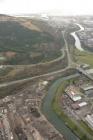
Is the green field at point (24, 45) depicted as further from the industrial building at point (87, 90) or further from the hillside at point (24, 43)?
the industrial building at point (87, 90)

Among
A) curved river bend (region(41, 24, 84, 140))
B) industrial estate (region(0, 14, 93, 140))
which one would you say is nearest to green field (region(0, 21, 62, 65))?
A: industrial estate (region(0, 14, 93, 140))

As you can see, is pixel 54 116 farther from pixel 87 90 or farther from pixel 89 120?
pixel 87 90

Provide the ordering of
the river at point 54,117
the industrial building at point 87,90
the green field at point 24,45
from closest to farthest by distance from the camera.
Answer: the river at point 54,117 < the industrial building at point 87,90 < the green field at point 24,45

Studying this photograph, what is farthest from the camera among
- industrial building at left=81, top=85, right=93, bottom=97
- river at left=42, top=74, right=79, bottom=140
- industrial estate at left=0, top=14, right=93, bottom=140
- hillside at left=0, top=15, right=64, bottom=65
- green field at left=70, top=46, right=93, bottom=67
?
green field at left=70, top=46, right=93, bottom=67

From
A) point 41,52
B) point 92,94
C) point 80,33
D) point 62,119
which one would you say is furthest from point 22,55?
point 80,33

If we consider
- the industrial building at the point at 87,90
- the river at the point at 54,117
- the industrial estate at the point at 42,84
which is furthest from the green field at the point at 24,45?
the industrial building at the point at 87,90

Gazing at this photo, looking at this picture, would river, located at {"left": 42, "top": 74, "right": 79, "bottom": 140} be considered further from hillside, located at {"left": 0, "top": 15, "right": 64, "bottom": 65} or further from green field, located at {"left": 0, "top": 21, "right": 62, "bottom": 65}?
hillside, located at {"left": 0, "top": 15, "right": 64, "bottom": 65}

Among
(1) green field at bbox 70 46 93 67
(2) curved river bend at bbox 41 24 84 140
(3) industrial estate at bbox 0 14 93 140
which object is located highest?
(3) industrial estate at bbox 0 14 93 140

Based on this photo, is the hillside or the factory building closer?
the factory building

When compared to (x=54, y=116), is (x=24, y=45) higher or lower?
higher

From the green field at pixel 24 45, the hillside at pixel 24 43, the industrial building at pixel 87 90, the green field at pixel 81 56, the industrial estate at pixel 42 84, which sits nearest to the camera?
the industrial estate at pixel 42 84

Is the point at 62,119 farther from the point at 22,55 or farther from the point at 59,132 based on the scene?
the point at 22,55

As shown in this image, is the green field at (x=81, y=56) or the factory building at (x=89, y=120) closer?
the factory building at (x=89, y=120)

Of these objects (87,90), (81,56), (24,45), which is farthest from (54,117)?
(24,45)
